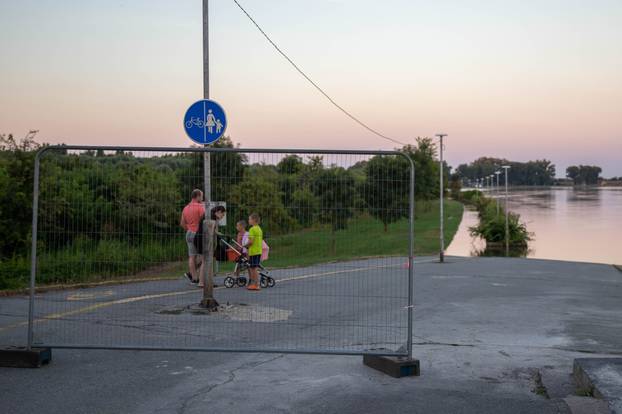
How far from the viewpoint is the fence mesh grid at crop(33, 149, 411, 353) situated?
7.97 meters

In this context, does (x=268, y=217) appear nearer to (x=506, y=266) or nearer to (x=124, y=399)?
(x=124, y=399)

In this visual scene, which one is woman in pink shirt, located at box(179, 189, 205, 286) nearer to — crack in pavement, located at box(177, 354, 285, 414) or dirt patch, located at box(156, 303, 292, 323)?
dirt patch, located at box(156, 303, 292, 323)

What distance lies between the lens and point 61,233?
27.5ft

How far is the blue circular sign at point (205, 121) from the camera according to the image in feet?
34.1

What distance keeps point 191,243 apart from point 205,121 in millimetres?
1845

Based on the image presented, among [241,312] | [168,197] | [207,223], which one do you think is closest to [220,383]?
[168,197]

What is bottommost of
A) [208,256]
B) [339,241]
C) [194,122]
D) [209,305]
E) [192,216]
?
[209,305]

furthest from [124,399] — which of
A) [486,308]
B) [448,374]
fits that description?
[486,308]

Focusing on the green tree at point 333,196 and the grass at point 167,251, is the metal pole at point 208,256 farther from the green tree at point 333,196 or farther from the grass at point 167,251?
the green tree at point 333,196

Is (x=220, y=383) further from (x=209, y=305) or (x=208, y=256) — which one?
(x=209, y=305)

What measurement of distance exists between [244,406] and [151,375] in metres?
1.52

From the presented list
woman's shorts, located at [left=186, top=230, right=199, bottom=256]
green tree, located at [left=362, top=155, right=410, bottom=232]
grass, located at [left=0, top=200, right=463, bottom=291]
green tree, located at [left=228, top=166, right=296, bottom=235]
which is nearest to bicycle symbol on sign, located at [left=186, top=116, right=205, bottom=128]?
woman's shorts, located at [left=186, top=230, right=199, bottom=256]

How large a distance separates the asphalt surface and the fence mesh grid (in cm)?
7

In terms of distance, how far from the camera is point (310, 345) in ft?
29.1
